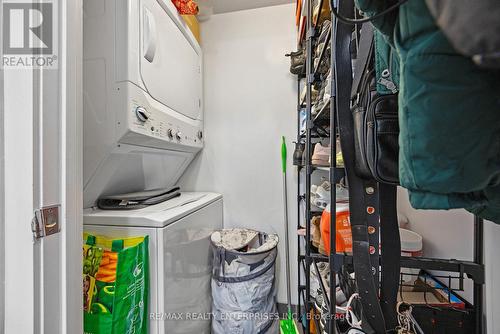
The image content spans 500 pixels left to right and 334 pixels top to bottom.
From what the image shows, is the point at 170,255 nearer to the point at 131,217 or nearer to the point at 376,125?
the point at 131,217

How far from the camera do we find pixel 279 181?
77.2 inches

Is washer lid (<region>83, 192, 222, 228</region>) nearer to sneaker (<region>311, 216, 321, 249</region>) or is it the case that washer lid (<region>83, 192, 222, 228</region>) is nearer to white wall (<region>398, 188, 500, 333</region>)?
sneaker (<region>311, 216, 321, 249</region>)

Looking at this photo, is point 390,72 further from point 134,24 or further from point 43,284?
point 134,24

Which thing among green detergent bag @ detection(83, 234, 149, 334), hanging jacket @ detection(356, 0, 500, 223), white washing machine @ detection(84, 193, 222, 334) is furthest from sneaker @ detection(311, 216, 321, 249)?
hanging jacket @ detection(356, 0, 500, 223)

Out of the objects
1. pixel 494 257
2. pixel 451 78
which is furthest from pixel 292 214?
pixel 451 78

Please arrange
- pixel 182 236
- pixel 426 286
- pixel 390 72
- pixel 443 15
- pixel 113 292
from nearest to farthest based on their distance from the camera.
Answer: pixel 443 15 → pixel 390 72 → pixel 113 292 → pixel 426 286 → pixel 182 236

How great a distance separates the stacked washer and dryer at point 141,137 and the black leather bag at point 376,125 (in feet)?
2.87

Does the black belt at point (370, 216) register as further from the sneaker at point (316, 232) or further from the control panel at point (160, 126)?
the control panel at point (160, 126)

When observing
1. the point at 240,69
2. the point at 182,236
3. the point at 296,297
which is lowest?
the point at 296,297

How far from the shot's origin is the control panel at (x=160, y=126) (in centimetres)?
106

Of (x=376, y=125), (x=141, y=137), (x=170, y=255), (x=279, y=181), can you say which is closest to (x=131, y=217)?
(x=170, y=255)

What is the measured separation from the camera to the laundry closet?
27 centimetres

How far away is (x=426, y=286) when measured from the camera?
0.98 metres

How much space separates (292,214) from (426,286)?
104cm
